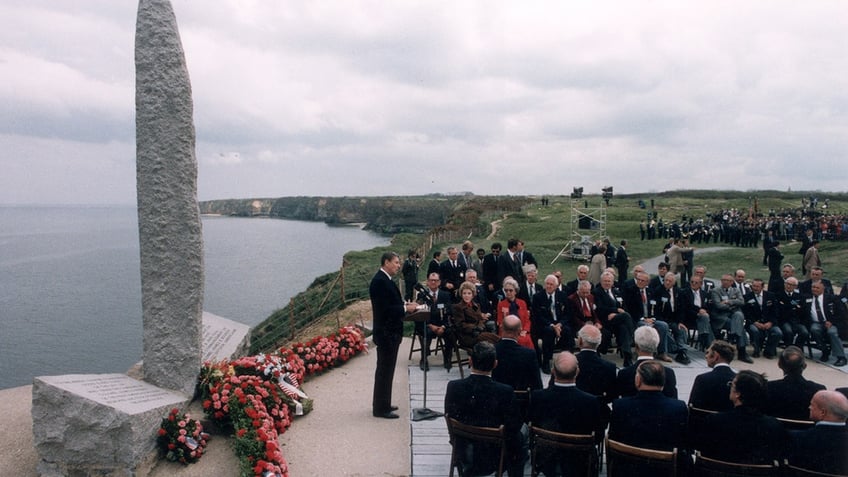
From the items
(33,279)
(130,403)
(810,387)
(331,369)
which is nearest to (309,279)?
(33,279)

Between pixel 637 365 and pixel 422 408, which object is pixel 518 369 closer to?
pixel 637 365

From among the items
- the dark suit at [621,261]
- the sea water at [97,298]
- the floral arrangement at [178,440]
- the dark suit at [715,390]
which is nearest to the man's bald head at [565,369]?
the dark suit at [715,390]

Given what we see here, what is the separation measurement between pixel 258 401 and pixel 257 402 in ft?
0.15

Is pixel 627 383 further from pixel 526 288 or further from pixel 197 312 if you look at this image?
pixel 197 312

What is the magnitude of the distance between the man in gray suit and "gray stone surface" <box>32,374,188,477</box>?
362 inches

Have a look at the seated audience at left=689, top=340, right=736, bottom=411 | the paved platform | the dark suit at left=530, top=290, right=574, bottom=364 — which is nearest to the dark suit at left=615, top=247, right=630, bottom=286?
the paved platform

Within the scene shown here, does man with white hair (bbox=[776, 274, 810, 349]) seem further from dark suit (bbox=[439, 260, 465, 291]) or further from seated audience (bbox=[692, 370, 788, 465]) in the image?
seated audience (bbox=[692, 370, 788, 465])

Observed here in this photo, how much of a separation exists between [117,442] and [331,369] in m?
3.98

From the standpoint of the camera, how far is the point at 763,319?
9656 mm

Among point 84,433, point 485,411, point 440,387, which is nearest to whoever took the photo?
point 485,411

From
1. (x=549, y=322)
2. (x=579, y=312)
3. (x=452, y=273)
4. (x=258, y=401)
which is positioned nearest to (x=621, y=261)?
(x=452, y=273)

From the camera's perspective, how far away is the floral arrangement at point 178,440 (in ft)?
19.5

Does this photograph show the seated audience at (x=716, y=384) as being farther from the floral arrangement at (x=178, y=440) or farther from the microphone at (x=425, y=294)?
the floral arrangement at (x=178, y=440)

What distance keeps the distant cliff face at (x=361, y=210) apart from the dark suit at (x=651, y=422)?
58.5 metres
